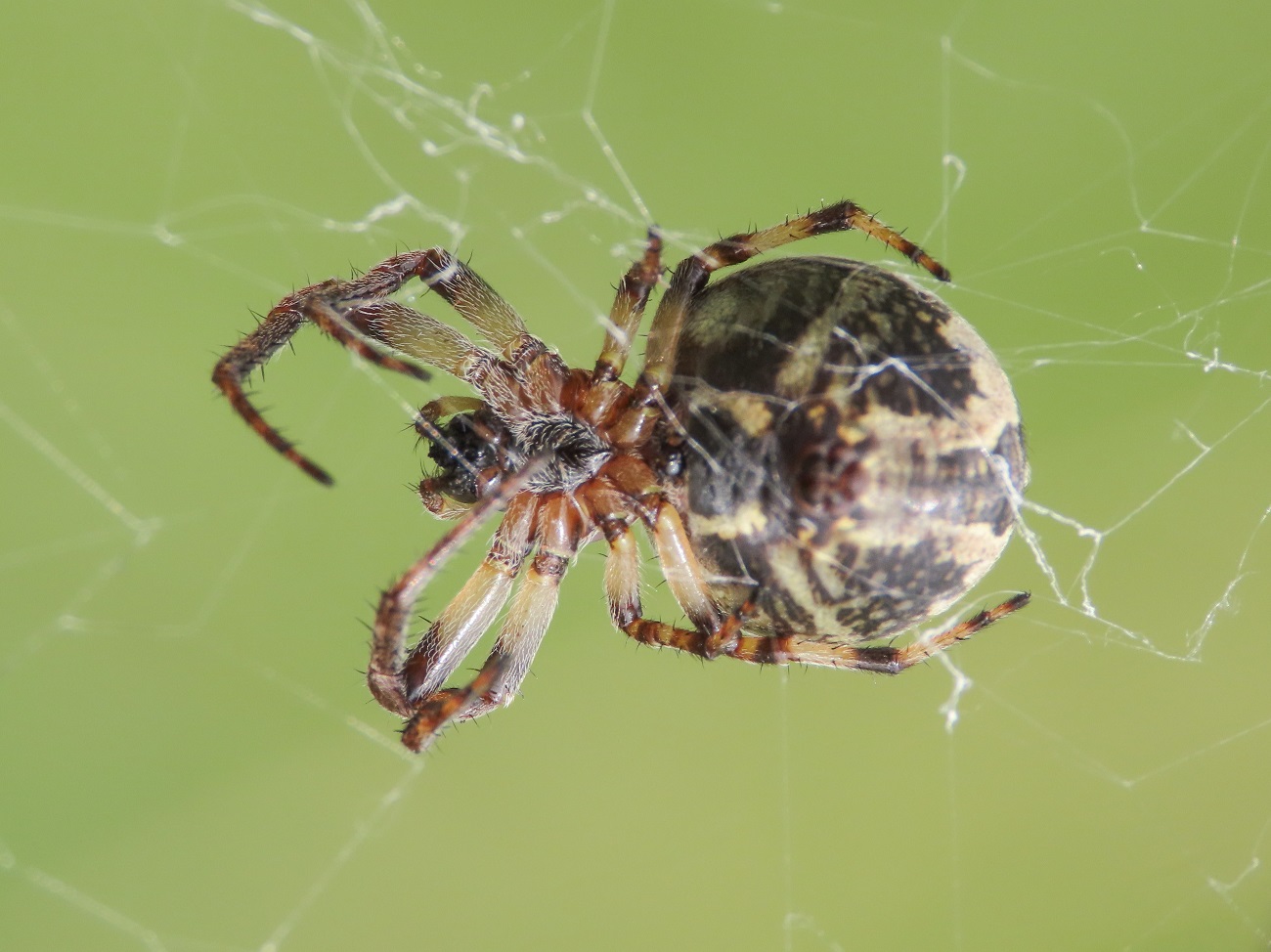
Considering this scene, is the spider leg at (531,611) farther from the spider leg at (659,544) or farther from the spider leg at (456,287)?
the spider leg at (456,287)

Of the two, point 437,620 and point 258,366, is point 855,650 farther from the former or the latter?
point 258,366

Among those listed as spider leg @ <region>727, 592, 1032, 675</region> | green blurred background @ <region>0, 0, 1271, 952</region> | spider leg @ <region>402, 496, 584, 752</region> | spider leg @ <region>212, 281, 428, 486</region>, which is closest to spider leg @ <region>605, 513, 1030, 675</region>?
spider leg @ <region>727, 592, 1032, 675</region>

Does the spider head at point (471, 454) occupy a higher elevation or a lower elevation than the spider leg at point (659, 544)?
higher

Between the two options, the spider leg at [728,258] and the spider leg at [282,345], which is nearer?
the spider leg at [282,345]

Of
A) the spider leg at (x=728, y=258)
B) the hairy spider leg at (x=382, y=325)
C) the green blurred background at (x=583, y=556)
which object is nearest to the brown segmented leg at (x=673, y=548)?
the spider leg at (x=728, y=258)

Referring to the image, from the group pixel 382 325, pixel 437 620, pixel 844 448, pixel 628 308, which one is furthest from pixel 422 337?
pixel 844 448

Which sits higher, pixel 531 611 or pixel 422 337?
pixel 422 337
